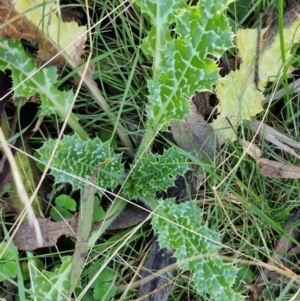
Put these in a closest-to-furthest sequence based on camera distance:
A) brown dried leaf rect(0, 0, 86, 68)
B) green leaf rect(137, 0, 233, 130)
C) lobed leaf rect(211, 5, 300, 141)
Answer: green leaf rect(137, 0, 233, 130)
brown dried leaf rect(0, 0, 86, 68)
lobed leaf rect(211, 5, 300, 141)

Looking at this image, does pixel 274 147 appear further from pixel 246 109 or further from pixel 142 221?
pixel 142 221

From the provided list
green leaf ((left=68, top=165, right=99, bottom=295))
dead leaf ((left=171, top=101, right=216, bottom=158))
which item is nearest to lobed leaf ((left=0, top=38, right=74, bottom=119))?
green leaf ((left=68, top=165, right=99, bottom=295))

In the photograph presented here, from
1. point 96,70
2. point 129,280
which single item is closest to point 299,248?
point 129,280

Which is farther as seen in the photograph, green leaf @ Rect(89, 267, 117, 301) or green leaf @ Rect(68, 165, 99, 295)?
green leaf @ Rect(89, 267, 117, 301)

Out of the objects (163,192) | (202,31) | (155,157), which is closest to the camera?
(202,31)

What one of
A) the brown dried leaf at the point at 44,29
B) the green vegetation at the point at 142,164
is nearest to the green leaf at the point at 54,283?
the green vegetation at the point at 142,164

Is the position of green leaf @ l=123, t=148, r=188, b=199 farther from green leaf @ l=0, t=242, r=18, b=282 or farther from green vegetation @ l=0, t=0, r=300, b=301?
green leaf @ l=0, t=242, r=18, b=282
